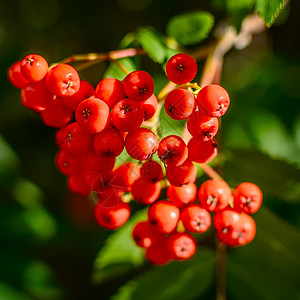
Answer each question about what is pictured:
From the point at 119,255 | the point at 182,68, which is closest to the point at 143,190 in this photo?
the point at 182,68

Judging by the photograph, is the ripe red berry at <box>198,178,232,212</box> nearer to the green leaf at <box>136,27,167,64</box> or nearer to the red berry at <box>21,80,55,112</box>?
the green leaf at <box>136,27,167,64</box>

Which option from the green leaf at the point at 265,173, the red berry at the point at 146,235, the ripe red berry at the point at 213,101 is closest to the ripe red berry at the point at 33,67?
the ripe red berry at the point at 213,101

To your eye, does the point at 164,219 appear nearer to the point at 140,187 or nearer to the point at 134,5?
the point at 140,187

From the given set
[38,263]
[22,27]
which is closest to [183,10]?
[22,27]

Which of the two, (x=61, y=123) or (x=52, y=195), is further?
(x=52, y=195)

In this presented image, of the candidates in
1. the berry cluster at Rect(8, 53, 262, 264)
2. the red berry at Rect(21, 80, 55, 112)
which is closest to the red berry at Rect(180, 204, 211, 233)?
the berry cluster at Rect(8, 53, 262, 264)

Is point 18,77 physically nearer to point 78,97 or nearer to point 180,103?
point 78,97
